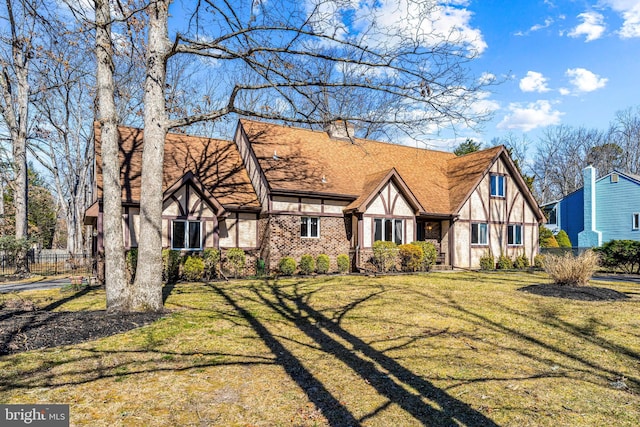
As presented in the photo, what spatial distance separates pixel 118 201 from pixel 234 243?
9.28 m

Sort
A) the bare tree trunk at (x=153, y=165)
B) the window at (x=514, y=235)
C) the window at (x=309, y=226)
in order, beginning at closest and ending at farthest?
the bare tree trunk at (x=153, y=165) < the window at (x=309, y=226) < the window at (x=514, y=235)

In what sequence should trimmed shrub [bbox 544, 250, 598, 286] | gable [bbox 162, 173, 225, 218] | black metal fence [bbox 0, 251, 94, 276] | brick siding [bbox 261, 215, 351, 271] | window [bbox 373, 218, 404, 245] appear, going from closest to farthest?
trimmed shrub [bbox 544, 250, 598, 286]
gable [bbox 162, 173, 225, 218]
brick siding [bbox 261, 215, 351, 271]
window [bbox 373, 218, 404, 245]
black metal fence [bbox 0, 251, 94, 276]

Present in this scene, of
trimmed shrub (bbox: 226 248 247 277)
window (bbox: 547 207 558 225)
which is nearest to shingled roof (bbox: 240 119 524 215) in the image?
trimmed shrub (bbox: 226 248 247 277)

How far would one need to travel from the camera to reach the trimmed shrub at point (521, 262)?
2283cm

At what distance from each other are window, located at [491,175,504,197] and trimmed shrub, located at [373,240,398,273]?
852 centimetres

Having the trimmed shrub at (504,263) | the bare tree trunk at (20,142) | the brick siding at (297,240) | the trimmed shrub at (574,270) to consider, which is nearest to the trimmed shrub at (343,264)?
the brick siding at (297,240)

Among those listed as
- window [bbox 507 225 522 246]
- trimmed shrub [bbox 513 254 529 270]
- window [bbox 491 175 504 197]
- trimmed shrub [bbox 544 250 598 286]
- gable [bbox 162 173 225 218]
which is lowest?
trimmed shrub [bbox 513 254 529 270]

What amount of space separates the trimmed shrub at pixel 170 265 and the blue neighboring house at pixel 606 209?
2947 centimetres

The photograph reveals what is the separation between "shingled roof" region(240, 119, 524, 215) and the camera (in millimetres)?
19391

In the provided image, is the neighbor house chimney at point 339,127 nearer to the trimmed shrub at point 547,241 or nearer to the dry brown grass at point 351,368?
the dry brown grass at point 351,368

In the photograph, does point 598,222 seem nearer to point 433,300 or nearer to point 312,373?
point 433,300

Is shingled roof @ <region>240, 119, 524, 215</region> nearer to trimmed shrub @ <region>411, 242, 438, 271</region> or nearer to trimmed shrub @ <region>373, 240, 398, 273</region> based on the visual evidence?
trimmed shrub @ <region>411, 242, 438, 271</region>

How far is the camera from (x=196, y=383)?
502 cm

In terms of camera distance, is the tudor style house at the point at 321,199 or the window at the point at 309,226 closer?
the tudor style house at the point at 321,199
